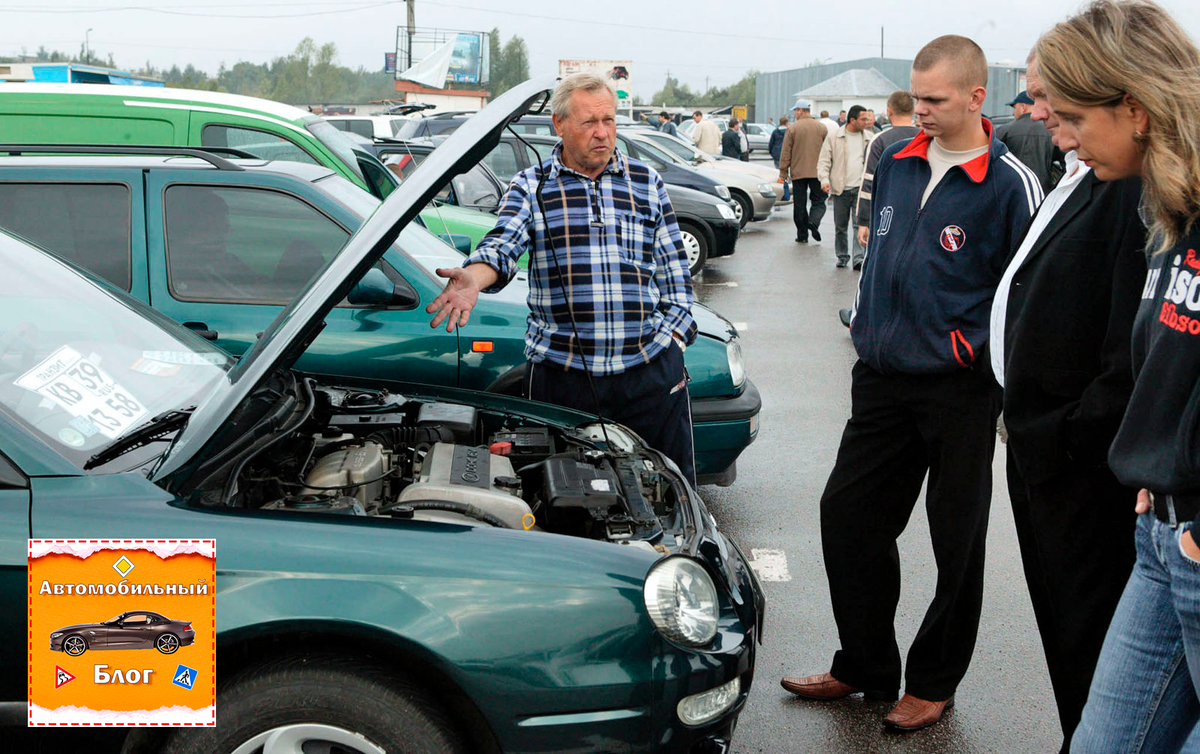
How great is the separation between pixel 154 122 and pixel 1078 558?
5842 millimetres

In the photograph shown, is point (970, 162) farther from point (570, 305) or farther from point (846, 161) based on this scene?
point (846, 161)

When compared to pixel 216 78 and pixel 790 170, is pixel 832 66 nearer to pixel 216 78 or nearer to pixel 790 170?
pixel 790 170

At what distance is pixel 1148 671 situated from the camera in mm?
2018

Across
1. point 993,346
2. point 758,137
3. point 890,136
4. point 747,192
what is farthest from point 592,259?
point 758,137

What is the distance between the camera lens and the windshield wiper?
2.38 m

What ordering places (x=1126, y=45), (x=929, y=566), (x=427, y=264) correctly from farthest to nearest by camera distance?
(x=427, y=264) < (x=929, y=566) < (x=1126, y=45)

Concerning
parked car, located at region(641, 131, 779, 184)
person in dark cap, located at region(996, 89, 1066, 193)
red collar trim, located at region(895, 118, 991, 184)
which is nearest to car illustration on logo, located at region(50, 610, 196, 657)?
red collar trim, located at region(895, 118, 991, 184)

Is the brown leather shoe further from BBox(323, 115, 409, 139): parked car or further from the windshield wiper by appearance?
BBox(323, 115, 409, 139): parked car

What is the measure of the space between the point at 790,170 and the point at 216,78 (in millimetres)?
93250

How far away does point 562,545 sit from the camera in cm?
238

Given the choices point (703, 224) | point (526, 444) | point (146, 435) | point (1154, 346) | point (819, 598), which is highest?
point (1154, 346)

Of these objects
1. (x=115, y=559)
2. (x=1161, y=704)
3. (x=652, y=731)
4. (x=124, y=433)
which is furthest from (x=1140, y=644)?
(x=124, y=433)

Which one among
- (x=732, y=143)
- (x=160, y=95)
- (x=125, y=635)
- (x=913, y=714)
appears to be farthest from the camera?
(x=732, y=143)

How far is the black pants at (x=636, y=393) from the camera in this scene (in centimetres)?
373
